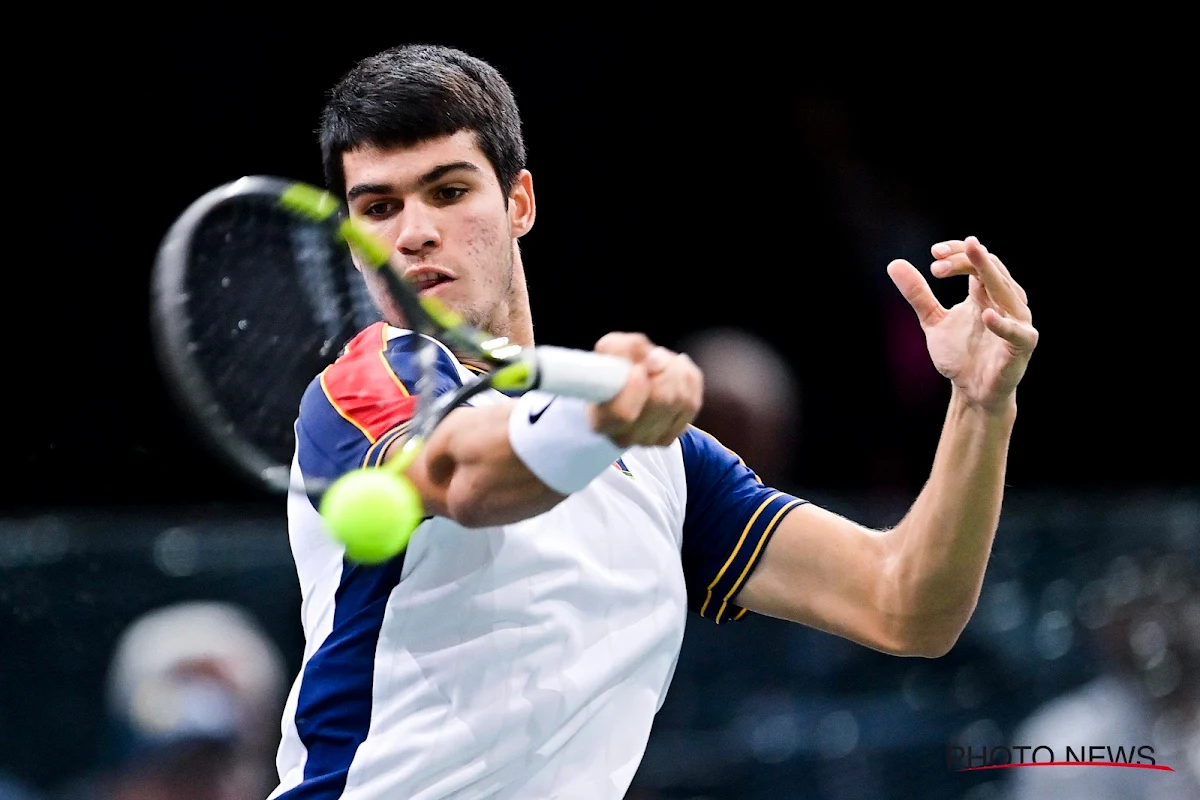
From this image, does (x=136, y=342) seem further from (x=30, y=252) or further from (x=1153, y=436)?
(x=1153, y=436)

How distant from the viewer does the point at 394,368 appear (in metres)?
2.83

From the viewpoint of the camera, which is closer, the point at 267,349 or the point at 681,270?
the point at 267,349

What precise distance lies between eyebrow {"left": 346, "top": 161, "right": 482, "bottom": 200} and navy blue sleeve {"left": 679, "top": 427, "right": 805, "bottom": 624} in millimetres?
733

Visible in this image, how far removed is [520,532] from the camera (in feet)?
9.32

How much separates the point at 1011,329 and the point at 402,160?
3.95 ft

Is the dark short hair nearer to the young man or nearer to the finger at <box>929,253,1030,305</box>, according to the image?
the young man

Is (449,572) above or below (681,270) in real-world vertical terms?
above

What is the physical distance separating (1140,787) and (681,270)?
421cm

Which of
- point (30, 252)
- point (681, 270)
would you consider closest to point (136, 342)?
point (30, 252)

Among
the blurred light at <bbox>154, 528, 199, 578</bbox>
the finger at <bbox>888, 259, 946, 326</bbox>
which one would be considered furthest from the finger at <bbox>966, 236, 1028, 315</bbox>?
the blurred light at <bbox>154, 528, 199, 578</bbox>

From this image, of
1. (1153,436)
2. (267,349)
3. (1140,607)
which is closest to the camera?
(267,349)

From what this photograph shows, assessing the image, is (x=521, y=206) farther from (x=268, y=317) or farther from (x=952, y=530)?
(x=952, y=530)

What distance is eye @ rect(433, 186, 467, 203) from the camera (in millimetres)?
3223

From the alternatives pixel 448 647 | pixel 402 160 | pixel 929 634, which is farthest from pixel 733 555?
pixel 402 160
